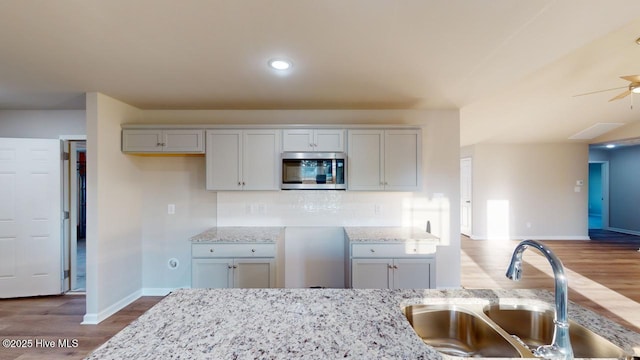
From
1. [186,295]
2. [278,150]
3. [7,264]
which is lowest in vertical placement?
[7,264]

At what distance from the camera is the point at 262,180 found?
3.18 m

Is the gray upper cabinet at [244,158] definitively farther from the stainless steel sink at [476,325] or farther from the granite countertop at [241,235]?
the stainless steel sink at [476,325]

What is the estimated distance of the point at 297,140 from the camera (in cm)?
316

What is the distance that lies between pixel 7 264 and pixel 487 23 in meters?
5.63

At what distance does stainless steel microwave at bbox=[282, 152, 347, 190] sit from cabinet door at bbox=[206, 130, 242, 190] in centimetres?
55

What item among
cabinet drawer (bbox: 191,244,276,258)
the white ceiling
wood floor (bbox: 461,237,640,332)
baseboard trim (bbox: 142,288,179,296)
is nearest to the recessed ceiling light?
the white ceiling

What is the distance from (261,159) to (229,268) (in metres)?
1.22

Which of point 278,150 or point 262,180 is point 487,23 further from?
point 262,180

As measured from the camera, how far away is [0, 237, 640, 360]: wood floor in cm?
264

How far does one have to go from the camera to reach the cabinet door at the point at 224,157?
10.4 ft

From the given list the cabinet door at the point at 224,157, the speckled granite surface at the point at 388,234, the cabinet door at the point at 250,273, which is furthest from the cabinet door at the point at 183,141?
the speckled granite surface at the point at 388,234

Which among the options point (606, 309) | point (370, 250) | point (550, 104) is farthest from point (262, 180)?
point (550, 104)

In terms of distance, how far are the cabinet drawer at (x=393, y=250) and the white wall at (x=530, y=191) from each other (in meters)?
4.62

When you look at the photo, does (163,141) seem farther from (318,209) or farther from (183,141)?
(318,209)
